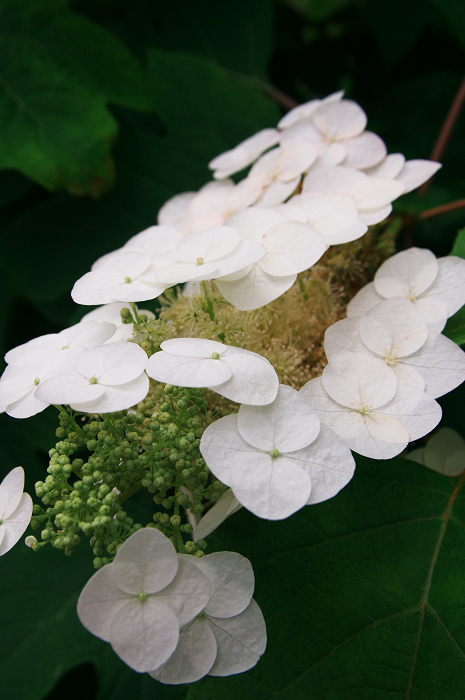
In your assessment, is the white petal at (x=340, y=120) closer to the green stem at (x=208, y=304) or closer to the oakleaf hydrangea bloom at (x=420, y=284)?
the oakleaf hydrangea bloom at (x=420, y=284)

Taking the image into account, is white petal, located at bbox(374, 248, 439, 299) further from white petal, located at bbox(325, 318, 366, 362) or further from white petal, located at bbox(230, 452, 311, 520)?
white petal, located at bbox(230, 452, 311, 520)

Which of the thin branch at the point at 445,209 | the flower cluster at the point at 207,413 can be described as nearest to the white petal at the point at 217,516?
the flower cluster at the point at 207,413

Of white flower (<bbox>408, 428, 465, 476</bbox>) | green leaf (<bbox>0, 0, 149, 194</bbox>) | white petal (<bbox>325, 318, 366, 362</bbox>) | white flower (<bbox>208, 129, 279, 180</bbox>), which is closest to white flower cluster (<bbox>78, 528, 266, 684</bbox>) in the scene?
white petal (<bbox>325, 318, 366, 362</bbox>)

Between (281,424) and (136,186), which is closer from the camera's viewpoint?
(281,424)

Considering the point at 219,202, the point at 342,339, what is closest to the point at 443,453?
the point at 342,339

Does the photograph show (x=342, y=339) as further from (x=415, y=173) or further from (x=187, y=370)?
(x=415, y=173)
